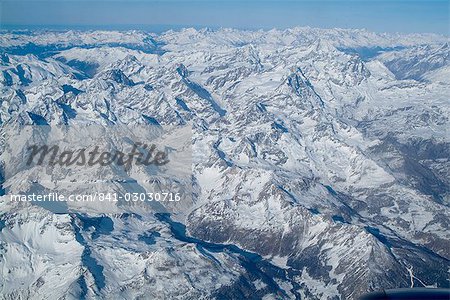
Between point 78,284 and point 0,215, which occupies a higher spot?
point 0,215

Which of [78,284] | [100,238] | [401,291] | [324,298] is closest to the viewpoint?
[401,291]

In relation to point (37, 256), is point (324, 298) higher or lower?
lower

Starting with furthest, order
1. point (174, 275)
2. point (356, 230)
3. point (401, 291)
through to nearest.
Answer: point (356, 230)
point (174, 275)
point (401, 291)

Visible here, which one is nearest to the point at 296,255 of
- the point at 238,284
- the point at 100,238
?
the point at 238,284

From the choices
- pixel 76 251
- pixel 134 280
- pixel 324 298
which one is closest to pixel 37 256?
pixel 76 251

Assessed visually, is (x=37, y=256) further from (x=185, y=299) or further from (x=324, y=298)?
(x=324, y=298)

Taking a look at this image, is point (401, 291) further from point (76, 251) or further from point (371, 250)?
point (371, 250)

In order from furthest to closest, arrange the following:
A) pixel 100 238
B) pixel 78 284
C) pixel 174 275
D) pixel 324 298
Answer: pixel 100 238, pixel 324 298, pixel 174 275, pixel 78 284

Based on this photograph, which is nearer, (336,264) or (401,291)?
(401,291)

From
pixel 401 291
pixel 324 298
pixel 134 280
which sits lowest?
pixel 324 298

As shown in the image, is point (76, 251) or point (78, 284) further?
point (76, 251)
